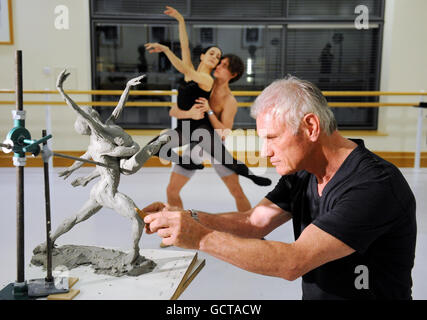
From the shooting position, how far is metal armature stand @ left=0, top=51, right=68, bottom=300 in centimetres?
107

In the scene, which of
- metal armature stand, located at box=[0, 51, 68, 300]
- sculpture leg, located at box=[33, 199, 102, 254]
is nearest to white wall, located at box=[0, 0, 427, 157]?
sculpture leg, located at box=[33, 199, 102, 254]

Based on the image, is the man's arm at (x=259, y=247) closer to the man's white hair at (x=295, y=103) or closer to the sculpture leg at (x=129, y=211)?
the man's white hair at (x=295, y=103)

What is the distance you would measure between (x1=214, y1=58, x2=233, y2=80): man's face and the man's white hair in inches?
77.8

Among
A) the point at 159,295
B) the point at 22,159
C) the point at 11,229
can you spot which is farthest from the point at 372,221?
the point at 11,229

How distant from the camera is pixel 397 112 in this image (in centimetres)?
486

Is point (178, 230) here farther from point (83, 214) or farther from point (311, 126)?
point (83, 214)

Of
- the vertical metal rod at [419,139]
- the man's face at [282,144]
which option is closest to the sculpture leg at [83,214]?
the man's face at [282,144]

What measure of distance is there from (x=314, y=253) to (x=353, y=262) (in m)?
0.18

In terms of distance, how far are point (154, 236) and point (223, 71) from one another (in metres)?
1.19

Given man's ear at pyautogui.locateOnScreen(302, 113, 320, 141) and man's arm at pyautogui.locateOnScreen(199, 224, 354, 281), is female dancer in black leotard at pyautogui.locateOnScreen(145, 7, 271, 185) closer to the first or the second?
man's ear at pyautogui.locateOnScreen(302, 113, 320, 141)

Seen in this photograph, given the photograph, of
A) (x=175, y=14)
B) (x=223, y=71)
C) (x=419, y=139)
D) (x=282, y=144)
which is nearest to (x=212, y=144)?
(x=223, y=71)

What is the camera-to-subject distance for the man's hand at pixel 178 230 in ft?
3.57

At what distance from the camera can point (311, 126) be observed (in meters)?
1.19

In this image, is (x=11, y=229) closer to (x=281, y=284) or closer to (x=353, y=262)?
(x=281, y=284)
